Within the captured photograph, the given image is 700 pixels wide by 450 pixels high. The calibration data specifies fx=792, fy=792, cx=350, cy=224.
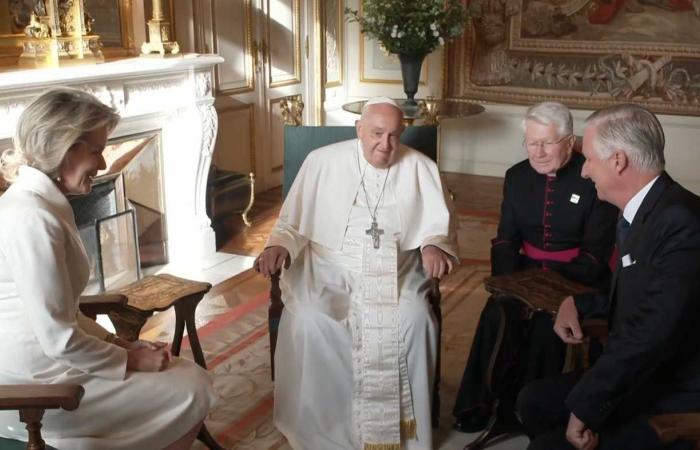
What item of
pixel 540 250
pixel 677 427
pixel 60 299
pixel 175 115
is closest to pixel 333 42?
pixel 175 115

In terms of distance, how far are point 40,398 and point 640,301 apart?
1580 millimetres

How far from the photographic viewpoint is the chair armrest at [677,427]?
1.94 meters

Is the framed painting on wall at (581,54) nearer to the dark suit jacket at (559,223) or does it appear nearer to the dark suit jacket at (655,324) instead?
the dark suit jacket at (559,223)

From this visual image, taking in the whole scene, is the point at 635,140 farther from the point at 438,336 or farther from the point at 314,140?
the point at 314,140

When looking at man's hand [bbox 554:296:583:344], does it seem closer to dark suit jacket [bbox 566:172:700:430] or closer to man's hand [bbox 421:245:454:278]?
dark suit jacket [bbox 566:172:700:430]

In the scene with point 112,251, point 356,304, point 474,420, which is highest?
point 356,304

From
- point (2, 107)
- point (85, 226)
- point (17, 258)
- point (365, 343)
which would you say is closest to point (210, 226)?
point (85, 226)

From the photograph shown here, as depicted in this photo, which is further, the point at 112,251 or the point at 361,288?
the point at 112,251

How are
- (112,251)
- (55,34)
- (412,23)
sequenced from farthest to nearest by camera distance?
(412,23) < (112,251) < (55,34)

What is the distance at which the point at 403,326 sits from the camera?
312 cm

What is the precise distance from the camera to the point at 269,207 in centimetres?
708

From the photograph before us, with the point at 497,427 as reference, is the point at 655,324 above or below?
above

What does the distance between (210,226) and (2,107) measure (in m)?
2.01

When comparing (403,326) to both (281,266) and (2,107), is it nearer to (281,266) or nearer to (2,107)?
(281,266)
